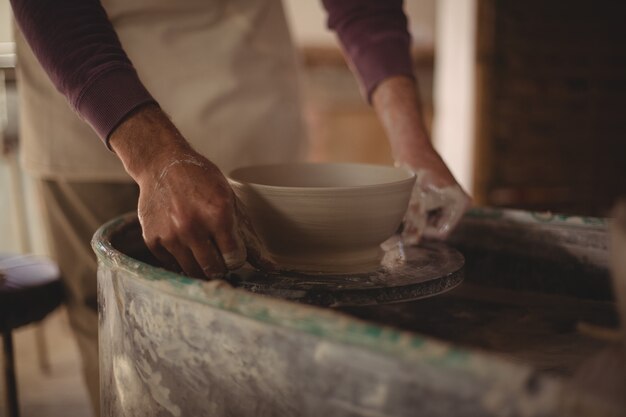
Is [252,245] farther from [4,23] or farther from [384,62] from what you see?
[4,23]

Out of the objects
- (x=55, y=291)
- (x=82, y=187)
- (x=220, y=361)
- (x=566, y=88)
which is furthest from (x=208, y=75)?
(x=566, y=88)

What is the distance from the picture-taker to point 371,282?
2.26 ft

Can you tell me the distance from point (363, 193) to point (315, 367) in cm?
29

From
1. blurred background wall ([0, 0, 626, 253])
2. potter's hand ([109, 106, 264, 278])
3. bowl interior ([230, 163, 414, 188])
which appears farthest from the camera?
blurred background wall ([0, 0, 626, 253])

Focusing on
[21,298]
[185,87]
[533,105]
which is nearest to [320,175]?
[185,87]

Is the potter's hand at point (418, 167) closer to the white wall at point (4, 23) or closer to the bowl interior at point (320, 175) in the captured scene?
the bowl interior at point (320, 175)

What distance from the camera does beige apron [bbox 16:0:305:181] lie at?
3.57ft

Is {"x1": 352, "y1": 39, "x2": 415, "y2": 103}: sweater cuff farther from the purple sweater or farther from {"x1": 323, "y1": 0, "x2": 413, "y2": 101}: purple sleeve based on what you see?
the purple sweater

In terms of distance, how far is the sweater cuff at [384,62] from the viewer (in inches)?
43.1

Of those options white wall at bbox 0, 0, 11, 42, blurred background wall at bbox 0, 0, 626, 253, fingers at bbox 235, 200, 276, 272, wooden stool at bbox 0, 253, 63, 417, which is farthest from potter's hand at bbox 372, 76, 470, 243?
white wall at bbox 0, 0, 11, 42

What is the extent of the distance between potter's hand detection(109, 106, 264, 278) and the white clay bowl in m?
0.05

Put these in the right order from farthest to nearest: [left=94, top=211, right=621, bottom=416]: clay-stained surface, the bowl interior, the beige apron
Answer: the beige apron → the bowl interior → [left=94, top=211, right=621, bottom=416]: clay-stained surface

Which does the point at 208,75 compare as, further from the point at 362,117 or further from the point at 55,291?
the point at 362,117

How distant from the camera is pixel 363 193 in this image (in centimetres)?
71
